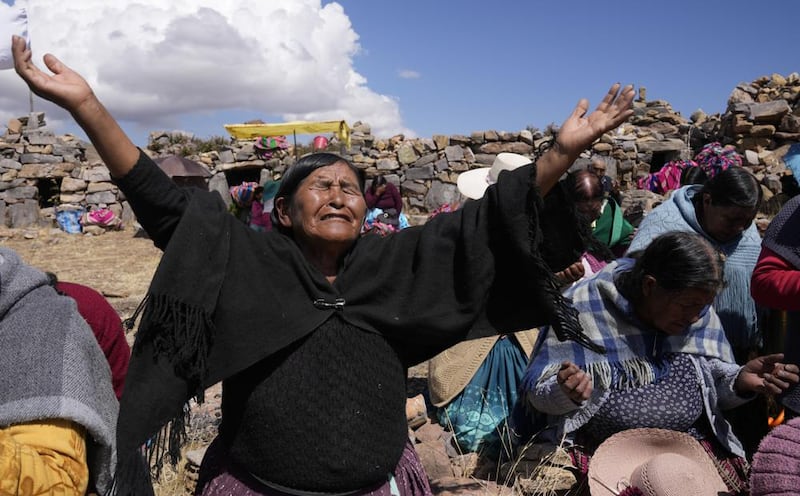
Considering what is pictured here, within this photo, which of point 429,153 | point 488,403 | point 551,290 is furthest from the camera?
point 429,153

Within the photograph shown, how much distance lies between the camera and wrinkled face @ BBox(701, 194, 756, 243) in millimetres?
3260

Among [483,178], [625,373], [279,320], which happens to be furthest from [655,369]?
[483,178]

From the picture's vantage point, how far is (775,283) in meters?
2.64

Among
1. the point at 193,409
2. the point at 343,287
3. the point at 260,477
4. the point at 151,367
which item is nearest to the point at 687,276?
the point at 343,287

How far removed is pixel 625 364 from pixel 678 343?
0.94 ft

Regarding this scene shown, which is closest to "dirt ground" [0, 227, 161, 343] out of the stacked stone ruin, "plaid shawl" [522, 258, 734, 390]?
the stacked stone ruin

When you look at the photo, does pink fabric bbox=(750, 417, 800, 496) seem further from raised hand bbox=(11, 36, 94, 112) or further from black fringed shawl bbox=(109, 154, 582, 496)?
raised hand bbox=(11, 36, 94, 112)

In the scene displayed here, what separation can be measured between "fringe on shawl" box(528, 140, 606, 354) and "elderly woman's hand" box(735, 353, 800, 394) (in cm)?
133

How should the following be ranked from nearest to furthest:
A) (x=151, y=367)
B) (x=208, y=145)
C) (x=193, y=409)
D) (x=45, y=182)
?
1. (x=151, y=367)
2. (x=193, y=409)
3. (x=45, y=182)
4. (x=208, y=145)

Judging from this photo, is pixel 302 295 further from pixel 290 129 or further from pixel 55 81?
pixel 290 129

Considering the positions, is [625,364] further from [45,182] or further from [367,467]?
[45,182]

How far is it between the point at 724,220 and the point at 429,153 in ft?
37.1

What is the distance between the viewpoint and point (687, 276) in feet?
8.08

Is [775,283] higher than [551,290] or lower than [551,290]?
lower
